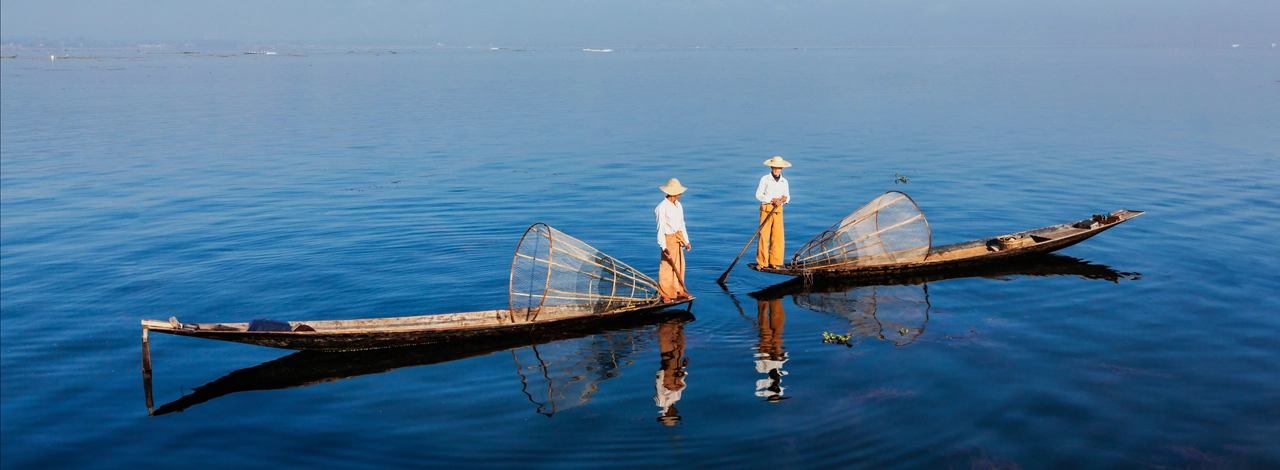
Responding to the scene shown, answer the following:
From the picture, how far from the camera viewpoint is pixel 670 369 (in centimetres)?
1060

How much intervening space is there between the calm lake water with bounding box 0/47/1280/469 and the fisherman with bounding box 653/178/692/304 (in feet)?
1.63

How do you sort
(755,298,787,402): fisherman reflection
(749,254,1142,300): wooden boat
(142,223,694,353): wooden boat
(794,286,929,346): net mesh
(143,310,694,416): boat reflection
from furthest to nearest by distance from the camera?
1. (749,254,1142,300): wooden boat
2. (794,286,929,346): net mesh
3. (142,223,694,353): wooden boat
4. (143,310,694,416): boat reflection
5. (755,298,787,402): fisherman reflection

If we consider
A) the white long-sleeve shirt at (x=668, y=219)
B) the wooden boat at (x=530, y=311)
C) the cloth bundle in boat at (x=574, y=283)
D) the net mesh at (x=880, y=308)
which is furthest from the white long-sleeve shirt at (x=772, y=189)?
the cloth bundle in boat at (x=574, y=283)

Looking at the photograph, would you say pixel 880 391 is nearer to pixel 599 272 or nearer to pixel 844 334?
pixel 844 334

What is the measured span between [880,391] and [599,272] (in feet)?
14.5

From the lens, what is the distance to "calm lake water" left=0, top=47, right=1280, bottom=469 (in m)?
8.78

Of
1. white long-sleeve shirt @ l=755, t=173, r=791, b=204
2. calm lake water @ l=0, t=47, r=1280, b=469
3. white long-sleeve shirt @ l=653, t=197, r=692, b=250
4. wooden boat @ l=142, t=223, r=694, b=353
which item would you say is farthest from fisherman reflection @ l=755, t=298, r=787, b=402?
white long-sleeve shirt @ l=653, t=197, r=692, b=250

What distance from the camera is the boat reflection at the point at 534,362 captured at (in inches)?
393

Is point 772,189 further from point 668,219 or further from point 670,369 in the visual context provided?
point 670,369

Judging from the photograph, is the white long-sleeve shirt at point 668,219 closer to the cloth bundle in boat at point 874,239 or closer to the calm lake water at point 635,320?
the calm lake water at point 635,320

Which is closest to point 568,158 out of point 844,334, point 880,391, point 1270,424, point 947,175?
point 947,175

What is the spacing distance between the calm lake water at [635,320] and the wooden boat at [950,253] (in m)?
0.36

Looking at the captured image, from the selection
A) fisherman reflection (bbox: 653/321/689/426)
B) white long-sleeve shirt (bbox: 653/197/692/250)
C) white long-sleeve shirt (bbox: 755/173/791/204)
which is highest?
white long-sleeve shirt (bbox: 755/173/791/204)

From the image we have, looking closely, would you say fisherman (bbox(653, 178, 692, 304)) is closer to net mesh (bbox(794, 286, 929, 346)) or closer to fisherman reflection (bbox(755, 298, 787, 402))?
fisherman reflection (bbox(755, 298, 787, 402))
